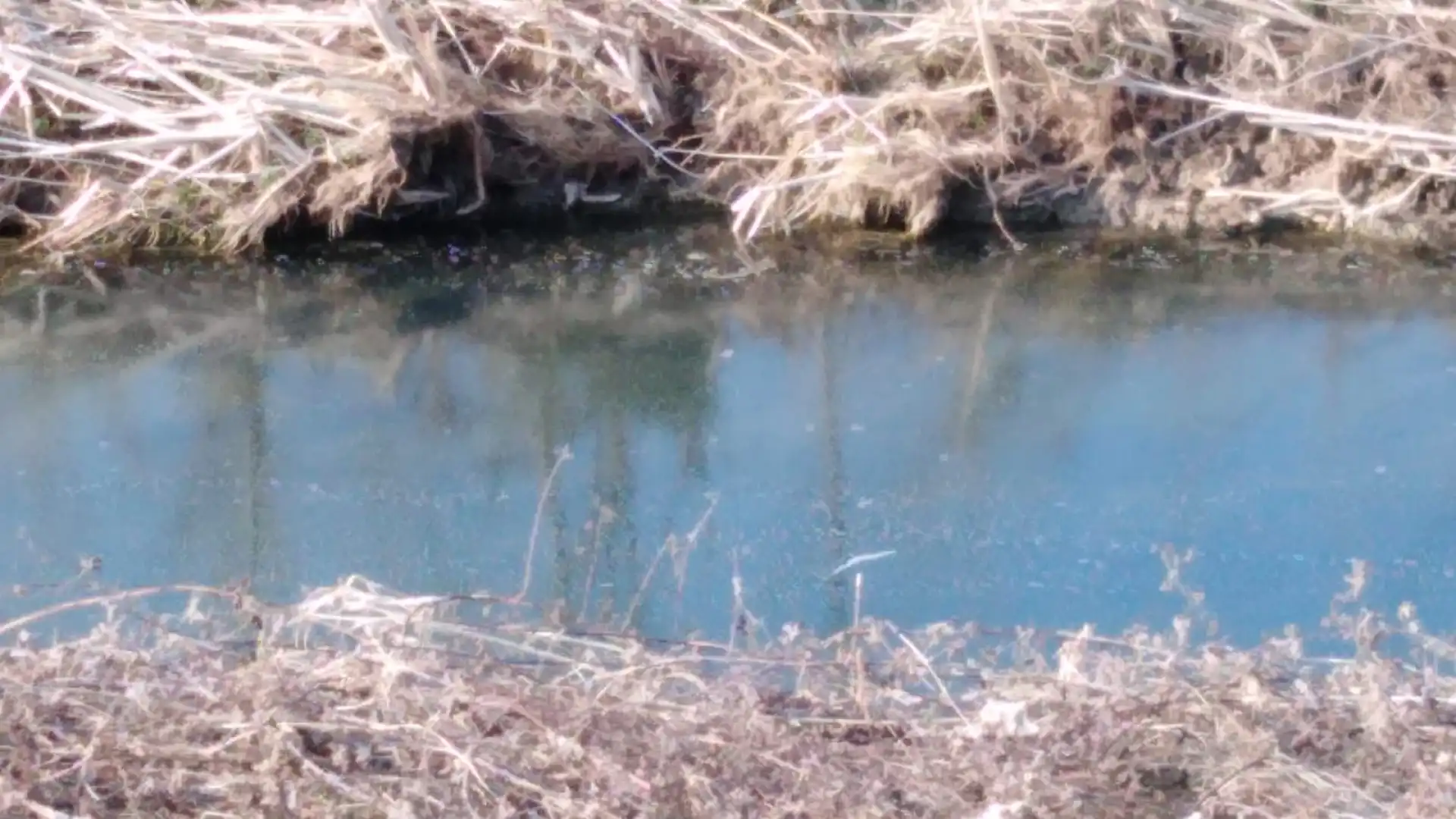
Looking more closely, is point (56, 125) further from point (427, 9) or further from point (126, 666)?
point (126, 666)

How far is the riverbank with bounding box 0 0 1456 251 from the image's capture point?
4613 mm

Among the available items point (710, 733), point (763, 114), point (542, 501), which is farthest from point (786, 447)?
point (763, 114)

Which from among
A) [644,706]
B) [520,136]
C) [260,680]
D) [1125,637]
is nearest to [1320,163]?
[520,136]

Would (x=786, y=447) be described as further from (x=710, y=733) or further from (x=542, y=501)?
(x=710, y=733)

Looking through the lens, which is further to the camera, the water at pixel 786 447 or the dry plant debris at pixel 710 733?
the water at pixel 786 447

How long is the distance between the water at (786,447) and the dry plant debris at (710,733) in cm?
38

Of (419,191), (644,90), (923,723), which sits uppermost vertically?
(644,90)

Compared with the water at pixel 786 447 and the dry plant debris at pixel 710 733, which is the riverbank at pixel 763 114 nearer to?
the water at pixel 786 447

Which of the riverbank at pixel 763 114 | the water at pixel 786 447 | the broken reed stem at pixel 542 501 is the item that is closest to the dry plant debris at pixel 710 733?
the water at pixel 786 447

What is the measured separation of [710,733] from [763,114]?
2895 mm

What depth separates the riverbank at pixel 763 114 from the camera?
4613mm

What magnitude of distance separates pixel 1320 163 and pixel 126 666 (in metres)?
3.51

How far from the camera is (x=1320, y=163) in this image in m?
4.66

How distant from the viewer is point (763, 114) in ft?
15.9
